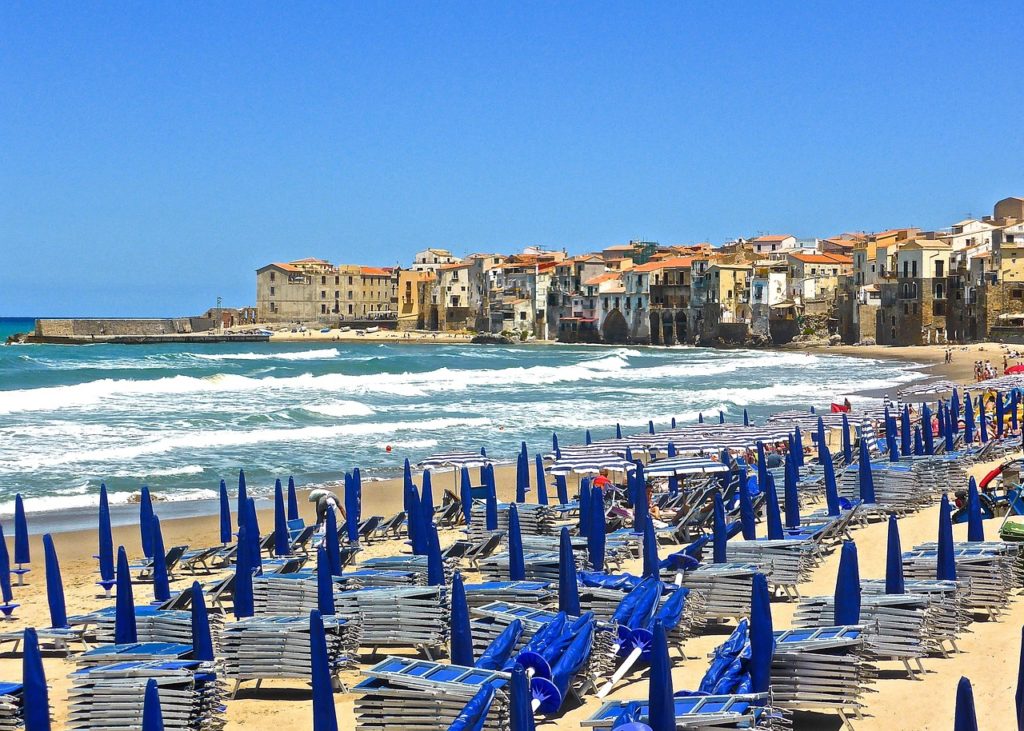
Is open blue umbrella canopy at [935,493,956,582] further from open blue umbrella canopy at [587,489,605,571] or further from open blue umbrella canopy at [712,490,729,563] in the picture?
open blue umbrella canopy at [587,489,605,571]

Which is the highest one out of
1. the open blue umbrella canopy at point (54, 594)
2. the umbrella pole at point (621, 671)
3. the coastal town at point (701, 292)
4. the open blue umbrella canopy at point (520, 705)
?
the coastal town at point (701, 292)

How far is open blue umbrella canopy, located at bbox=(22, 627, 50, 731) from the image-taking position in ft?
24.9

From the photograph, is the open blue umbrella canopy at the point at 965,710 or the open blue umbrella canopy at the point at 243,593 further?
the open blue umbrella canopy at the point at 243,593

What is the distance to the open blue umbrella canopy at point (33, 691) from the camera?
7602 millimetres

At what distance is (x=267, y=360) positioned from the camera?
7981 cm

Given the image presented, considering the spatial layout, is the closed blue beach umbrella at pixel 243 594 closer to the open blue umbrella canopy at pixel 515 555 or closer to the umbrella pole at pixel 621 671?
the open blue umbrella canopy at pixel 515 555

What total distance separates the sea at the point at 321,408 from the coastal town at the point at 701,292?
23.1ft

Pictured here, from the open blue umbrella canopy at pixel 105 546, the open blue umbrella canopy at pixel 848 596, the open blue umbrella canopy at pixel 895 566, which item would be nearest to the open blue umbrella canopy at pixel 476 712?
the open blue umbrella canopy at pixel 848 596

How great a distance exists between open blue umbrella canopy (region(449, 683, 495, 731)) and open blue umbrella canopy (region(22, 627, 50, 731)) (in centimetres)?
252

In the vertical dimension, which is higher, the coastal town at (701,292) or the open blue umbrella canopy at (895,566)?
the coastal town at (701,292)

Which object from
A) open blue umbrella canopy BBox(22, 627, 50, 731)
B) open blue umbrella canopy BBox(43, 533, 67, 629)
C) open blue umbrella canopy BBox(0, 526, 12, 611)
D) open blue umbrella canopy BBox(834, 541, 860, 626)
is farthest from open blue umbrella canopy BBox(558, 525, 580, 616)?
open blue umbrella canopy BBox(0, 526, 12, 611)

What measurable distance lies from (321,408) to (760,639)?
105 ft

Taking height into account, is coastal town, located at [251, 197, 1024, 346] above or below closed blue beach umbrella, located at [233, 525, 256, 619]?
above

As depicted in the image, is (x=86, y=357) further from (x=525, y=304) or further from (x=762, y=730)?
(x=762, y=730)
